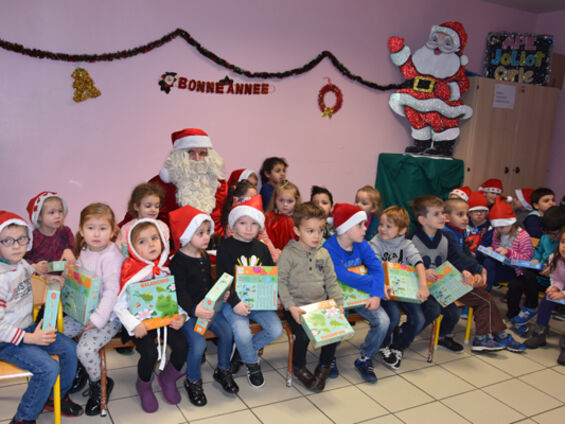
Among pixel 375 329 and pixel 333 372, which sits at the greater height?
pixel 375 329

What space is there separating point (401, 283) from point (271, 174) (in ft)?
A: 6.97

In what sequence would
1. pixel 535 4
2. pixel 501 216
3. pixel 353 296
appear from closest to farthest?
pixel 353 296 → pixel 501 216 → pixel 535 4

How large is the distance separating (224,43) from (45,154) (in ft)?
6.78

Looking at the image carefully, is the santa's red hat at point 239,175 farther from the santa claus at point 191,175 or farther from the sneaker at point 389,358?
the sneaker at point 389,358

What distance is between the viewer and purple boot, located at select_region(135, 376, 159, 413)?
268 centimetres

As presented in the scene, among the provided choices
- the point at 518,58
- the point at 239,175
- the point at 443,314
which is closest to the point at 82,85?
the point at 239,175

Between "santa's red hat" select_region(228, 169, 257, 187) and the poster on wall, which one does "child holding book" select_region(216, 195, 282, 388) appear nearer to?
"santa's red hat" select_region(228, 169, 257, 187)

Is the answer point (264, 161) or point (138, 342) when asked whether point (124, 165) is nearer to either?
point (264, 161)

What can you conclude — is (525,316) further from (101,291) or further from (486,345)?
(101,291)

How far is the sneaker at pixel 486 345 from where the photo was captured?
3670 millimetres

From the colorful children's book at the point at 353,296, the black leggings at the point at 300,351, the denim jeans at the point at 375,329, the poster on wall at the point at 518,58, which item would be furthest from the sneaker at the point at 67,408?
the poster on wall at the point at 518,58

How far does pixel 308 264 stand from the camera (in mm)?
3033

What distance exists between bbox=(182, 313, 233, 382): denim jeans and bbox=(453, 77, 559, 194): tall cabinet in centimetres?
417

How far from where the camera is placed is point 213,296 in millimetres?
2609
